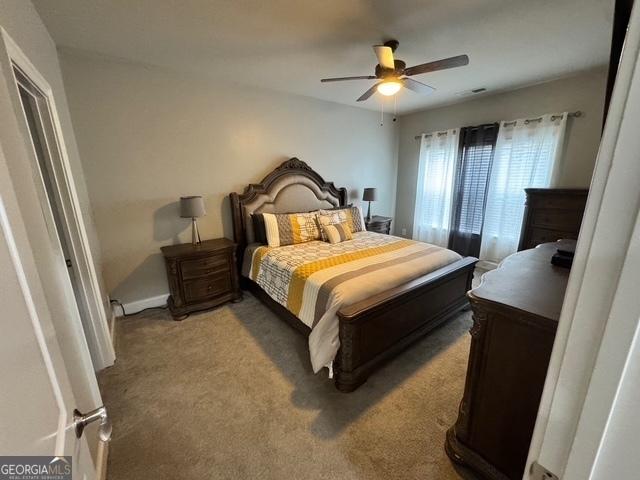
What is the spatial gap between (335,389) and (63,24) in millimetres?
3299

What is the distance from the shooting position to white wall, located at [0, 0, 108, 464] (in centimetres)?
93

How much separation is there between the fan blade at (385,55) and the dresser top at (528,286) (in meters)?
1.72

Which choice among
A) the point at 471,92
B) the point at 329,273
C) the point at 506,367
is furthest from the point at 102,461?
the point at 471,92

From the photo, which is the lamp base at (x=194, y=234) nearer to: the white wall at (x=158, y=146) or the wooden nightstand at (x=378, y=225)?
the white wall at (x=158, y=146)

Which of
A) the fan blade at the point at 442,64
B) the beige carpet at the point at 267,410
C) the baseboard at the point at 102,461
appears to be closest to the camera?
the baseboard at the point at 102,461

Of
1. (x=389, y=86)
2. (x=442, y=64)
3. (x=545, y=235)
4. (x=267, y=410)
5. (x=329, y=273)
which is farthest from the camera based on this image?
(x=545, y=235)

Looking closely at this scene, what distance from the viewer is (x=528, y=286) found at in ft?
4.02

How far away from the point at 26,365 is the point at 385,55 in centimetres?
249

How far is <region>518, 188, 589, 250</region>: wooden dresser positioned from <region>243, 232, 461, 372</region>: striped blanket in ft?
4.29

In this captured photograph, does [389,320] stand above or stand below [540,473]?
below

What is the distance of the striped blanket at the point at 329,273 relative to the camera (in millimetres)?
1868

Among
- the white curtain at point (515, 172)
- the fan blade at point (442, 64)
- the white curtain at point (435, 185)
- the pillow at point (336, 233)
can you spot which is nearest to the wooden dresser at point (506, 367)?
the fan blade at point (442, 64)

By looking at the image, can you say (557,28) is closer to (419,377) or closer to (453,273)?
(453,273)

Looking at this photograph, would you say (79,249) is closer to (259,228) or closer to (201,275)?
(201,275)
